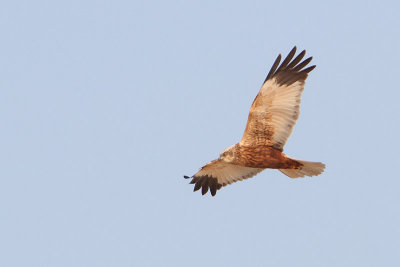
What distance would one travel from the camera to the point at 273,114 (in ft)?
49.6

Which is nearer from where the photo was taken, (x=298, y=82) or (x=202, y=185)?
(x=298, y=82)

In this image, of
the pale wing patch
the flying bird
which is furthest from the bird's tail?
the pale wing patch

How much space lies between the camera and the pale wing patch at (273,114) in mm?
14969

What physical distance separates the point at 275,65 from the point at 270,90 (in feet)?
1.91

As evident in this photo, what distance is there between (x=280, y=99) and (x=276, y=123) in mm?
538

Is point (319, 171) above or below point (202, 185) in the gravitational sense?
below

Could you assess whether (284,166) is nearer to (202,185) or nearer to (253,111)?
(253,111)

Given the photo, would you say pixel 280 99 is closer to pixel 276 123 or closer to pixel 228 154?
pixel 276 123

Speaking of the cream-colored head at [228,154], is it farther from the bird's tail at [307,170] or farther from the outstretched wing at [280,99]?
the bird's tail at [307,170]

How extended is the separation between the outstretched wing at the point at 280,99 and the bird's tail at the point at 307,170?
69cm

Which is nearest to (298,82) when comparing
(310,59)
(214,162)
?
(310,59)

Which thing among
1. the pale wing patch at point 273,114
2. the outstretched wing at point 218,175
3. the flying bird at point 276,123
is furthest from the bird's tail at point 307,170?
the outstretched wing at point 218,175

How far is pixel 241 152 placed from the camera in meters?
15.3

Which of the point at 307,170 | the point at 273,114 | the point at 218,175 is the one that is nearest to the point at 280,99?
the point at 273,114
